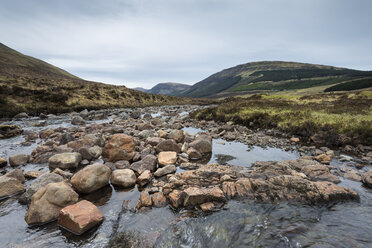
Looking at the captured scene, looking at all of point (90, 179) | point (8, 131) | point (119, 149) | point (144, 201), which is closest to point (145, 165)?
point (119, 149)

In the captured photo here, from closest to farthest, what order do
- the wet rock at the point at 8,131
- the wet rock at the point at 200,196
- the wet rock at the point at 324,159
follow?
the wet rock at the point at 200,196 → the wet rock at the point at 324,159 → the wet rock at the point at 8,131

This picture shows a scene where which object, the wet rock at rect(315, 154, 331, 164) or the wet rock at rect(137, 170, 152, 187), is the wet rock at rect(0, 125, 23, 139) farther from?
the wet rock at rect(315, 154, 331, 164)

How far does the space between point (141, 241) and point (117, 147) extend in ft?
18.8

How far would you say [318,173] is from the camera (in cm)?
721

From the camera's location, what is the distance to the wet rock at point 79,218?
4555mm

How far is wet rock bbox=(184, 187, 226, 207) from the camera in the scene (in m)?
5.54

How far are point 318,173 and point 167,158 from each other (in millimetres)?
6726

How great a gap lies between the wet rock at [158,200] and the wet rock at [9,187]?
4980 millimetres

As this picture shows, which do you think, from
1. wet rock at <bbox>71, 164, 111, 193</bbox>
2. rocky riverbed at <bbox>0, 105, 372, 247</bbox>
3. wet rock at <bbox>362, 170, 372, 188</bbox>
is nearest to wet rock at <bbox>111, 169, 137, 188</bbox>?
rocky riverbed at <bbox>0, 105, 372, 247</bbox>

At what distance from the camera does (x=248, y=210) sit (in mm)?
5281

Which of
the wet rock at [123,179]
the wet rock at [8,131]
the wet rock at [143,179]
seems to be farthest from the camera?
the wet rock at [8,131]

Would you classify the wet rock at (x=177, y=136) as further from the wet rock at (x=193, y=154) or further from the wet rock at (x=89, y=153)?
the wet rock at (x=89, y=153)

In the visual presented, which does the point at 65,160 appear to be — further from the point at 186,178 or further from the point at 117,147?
the point at 186,178

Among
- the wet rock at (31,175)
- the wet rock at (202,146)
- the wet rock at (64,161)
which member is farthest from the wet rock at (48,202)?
the wet rock at (202,146)
